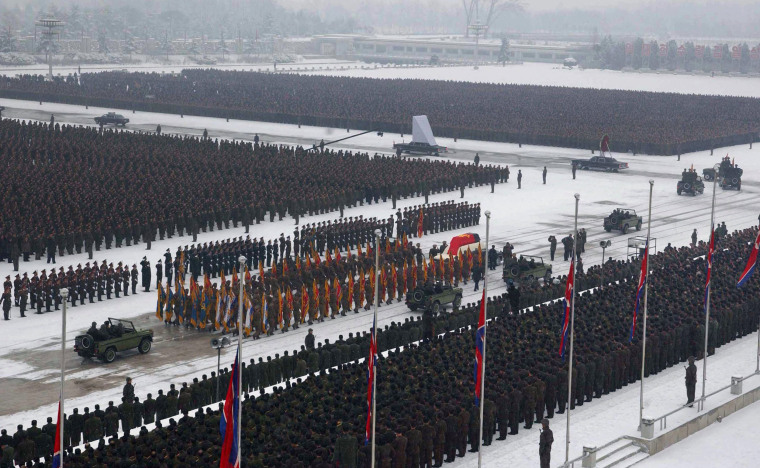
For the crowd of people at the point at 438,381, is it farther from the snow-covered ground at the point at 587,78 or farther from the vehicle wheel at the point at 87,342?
the snow-covered ground at the point at 587,78

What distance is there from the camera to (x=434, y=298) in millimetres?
32969

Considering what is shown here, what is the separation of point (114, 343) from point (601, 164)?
39580 millimetres

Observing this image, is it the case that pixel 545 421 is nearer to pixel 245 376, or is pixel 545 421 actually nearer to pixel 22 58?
pixel 245 376

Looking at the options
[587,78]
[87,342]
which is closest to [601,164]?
[87,342]

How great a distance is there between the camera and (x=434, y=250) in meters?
37.8

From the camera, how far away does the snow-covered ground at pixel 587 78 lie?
12900 centimetres

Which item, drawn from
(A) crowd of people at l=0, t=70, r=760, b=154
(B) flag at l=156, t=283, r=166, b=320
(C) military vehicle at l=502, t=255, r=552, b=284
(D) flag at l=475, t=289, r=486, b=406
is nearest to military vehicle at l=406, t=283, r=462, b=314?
(C) military vehicle at l=502, t=255, r=552, b=284

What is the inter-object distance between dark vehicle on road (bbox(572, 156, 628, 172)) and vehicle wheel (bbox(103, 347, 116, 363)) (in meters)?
38.7

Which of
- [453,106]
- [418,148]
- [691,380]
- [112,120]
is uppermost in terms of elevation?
[112,120]

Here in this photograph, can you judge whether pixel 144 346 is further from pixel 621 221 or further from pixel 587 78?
pixel 587 78

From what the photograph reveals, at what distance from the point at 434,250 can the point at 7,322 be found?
13.0 m

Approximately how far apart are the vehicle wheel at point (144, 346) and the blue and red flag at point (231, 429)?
1181 cm

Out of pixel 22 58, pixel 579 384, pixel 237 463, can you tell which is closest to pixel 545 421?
pixel 579 384

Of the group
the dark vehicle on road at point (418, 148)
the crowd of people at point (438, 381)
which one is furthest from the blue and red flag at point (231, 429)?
the dark vehicle on road at point (418, 148)
